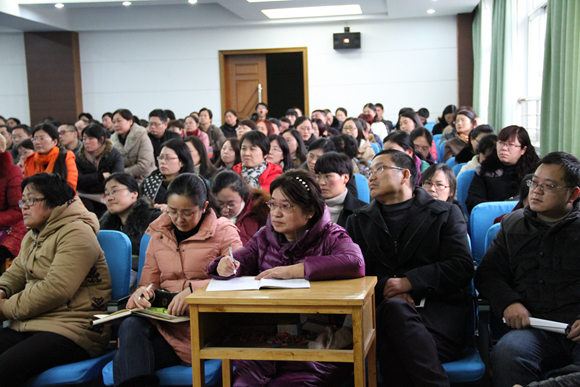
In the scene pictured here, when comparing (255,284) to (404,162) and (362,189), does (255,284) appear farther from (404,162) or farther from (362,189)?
(362,189)

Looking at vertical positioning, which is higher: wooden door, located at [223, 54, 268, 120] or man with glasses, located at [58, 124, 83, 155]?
wooden door, located at [223, 54, 268, 120]

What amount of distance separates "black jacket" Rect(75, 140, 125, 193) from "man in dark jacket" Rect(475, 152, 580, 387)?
11.3 ft

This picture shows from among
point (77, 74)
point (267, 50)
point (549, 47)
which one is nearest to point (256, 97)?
point (267, 50)

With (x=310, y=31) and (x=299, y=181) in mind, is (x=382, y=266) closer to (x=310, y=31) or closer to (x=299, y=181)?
(x=299, y=181)

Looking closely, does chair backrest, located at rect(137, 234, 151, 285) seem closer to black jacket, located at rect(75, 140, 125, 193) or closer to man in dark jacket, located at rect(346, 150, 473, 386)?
man in dark jacket, located at rect(346, 150, 473, 386)

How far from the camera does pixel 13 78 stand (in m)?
11.5

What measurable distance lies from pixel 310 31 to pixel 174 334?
9.77 metres

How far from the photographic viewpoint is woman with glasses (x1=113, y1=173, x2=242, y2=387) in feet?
6.77

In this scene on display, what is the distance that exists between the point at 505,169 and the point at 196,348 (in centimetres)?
263

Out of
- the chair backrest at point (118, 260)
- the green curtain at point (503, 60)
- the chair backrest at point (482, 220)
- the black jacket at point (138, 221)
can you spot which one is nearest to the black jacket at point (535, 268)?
the chair backrest at point (482, 220)

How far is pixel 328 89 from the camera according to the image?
37.0ft

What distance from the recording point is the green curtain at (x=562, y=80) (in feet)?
13.5

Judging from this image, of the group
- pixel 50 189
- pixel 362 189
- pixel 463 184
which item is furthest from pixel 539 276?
pixel 50 189

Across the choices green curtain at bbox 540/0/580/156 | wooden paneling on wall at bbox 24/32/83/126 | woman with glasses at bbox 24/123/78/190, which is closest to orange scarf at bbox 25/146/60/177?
woman with glasses at bbox 24/123/78/190
